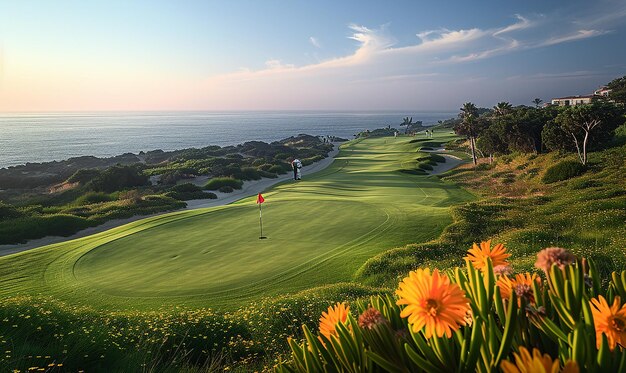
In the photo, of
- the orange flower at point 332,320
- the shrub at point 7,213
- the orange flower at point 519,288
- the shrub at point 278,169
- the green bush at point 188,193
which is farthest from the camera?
the shrub at point 278,169

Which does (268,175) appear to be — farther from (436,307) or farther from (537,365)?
(537,365)

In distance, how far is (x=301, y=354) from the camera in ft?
6.93

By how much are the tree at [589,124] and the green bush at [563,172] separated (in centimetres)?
181

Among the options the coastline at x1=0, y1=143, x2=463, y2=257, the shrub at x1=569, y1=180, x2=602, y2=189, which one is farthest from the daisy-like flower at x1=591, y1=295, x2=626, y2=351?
the shrub at x1=569, y1=180, x2=602, y2=189

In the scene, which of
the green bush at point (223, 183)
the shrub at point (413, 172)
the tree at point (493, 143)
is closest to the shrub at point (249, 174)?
the green bush at point (223, 183)

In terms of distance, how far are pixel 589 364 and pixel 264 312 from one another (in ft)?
26.2

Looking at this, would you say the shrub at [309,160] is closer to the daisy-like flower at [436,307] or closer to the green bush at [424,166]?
the green bush at [424,166]

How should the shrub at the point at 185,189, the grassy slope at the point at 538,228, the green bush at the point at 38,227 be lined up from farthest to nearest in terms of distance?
the shrub at the point at 185,189
the green bush at the point at 38,227
the grassy slope at the point at 538,228

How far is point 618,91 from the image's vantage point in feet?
195

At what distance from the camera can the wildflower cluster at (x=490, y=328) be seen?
1480 mm

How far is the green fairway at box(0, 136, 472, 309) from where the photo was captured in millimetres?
11211

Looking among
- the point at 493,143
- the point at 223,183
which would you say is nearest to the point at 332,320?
the point at 223,183

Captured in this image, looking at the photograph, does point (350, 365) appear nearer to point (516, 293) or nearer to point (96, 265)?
point (516, 293)

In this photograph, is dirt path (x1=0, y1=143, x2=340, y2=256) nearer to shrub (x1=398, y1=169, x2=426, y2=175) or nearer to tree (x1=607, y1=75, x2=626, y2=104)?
shrub (x1=398, y1=169, x2=426, y2=175)
